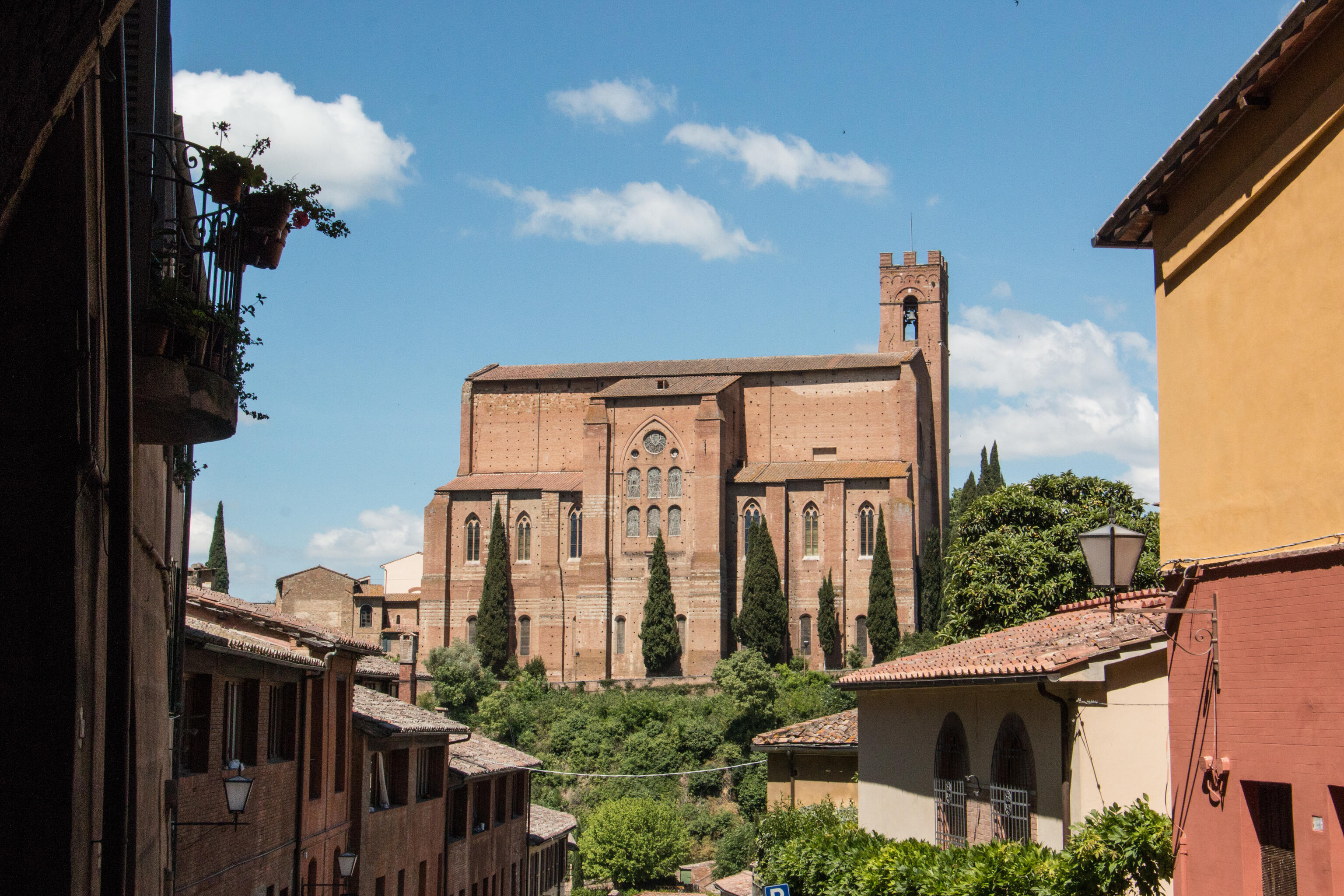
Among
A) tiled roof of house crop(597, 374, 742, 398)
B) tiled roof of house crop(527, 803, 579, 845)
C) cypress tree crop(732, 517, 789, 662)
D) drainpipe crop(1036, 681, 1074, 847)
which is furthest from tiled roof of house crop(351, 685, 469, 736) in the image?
tiled roof of house crop(597, 374, 742, 398)

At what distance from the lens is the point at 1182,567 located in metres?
8.95

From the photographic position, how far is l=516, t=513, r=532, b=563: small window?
67125 mm

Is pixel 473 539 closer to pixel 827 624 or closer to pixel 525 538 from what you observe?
pixel 525 538

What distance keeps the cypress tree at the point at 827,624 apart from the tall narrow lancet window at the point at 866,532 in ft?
7.66

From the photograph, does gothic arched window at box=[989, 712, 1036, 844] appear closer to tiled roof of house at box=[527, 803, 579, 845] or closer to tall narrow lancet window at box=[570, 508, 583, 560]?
tiled roof of house at box=[527, 803, 579, 845]

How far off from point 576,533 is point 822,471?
1225 centimetres

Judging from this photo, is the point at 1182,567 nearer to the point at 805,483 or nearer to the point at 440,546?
the point at 805,483

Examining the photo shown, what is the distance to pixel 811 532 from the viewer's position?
64.4 meters

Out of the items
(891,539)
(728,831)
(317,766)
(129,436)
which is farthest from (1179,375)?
(891,539)

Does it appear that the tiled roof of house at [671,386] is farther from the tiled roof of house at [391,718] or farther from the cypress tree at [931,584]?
the tiled roof of house at [391,718]

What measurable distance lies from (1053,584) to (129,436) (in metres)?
23.7

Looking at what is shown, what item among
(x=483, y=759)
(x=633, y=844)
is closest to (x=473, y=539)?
(x=633, y=844)

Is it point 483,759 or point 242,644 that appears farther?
point 483,759

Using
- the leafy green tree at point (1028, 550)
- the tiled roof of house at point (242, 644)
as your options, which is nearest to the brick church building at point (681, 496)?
the leafy green tree at point (1028, 550)
